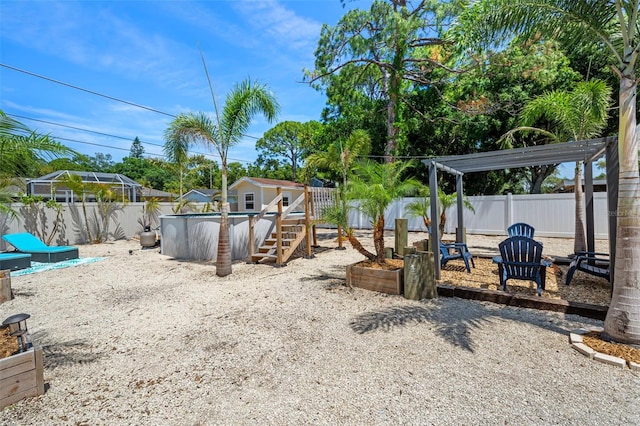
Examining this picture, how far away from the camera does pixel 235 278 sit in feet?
21.5

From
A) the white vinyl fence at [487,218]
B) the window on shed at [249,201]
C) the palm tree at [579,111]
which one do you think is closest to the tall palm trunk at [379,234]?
the palm tree at [579,111]

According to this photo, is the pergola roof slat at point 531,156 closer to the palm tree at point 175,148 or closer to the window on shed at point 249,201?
the palm tree at point 175,148

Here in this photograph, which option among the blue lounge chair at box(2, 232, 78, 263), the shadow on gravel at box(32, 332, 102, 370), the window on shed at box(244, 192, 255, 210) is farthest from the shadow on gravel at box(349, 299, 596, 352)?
the window on shed at box(244, 192, 255, 210)

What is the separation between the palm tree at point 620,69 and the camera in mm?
2941

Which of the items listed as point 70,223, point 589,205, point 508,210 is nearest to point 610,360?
point 589,205

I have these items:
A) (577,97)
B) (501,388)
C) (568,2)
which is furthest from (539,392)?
(577,97)

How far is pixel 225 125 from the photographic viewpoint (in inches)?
269

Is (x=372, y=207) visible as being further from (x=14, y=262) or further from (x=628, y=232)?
(x=14, y=262)

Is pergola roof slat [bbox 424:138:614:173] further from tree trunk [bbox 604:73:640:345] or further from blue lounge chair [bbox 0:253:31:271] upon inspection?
blue lounge chair [bbox 0:253:31:271]

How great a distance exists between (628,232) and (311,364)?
3323 millimetres

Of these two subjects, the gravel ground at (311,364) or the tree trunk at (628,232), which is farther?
the tree trunk at (628,232)

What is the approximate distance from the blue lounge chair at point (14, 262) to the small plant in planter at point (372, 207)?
811 cm

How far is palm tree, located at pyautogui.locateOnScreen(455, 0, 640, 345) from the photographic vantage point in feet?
9.65

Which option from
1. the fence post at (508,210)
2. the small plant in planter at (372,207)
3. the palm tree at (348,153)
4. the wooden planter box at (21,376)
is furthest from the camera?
the palm tree at (348,153)
